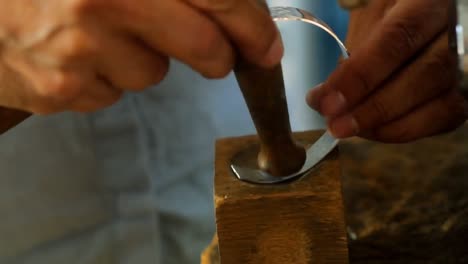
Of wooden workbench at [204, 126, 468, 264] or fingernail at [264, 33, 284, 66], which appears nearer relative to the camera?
fingernail at [264, 33, 284, 66]

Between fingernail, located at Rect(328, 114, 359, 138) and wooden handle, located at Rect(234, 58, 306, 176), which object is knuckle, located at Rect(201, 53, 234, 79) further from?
fingernail, located at Rect(328, 114, 359, 138)

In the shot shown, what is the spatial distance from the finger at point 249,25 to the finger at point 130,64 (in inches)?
1.6

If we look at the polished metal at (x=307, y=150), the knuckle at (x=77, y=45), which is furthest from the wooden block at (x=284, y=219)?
the knuckle at (x=77, y=45)

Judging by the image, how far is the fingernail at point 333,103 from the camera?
1.52 ft

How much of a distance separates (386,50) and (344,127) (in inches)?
3.3

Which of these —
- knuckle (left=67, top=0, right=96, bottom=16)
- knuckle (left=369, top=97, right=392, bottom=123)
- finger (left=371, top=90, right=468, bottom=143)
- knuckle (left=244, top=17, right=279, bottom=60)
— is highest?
knuckle (left=67, top=0, right=96, bottom=16)

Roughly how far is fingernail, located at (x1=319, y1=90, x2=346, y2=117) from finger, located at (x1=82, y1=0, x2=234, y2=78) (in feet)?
0.53

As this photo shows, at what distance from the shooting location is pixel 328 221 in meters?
0.38

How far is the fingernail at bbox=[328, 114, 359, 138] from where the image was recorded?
429mm

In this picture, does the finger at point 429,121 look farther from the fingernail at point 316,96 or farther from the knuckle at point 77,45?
the knuckle at point 77,45

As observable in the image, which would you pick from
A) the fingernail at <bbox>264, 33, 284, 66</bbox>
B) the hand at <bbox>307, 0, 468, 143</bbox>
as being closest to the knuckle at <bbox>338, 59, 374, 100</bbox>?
the hand at <bbox>307, 0, 468, 143</bbox>

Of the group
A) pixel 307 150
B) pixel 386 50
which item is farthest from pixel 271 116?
pixel 386 50

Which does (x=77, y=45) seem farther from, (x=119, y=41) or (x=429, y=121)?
(x=429, y=121)

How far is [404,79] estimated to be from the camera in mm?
495
